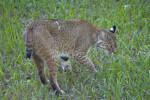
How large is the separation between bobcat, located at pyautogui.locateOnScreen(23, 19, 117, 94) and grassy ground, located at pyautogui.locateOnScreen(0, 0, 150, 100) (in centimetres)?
28

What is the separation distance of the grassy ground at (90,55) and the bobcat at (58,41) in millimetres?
Result: 283

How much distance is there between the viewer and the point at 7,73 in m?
5.77

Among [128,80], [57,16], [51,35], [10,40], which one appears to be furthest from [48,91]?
[57,16]

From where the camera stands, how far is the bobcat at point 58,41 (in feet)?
16.1

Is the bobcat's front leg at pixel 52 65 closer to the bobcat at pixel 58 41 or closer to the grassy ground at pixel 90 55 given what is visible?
the bobcat at pixel 58 41

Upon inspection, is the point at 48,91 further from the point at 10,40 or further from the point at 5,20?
the point at 5,20

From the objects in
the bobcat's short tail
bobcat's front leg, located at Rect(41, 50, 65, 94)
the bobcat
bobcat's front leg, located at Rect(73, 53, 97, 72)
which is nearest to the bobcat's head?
the bobcat

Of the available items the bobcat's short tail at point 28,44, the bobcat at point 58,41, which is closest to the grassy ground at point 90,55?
the bobcat at point 58,41

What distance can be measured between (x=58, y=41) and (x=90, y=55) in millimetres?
1299

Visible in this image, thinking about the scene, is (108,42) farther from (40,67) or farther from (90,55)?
(40,67)

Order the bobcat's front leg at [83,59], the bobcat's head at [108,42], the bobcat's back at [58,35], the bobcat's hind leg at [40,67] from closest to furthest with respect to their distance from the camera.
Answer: the bobcat's back at [58,35], the bobcat's hind leg at [40,67], the bobcat's front leg at [83,59], the bobcat's head at [108,42]

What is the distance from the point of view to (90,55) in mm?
6414

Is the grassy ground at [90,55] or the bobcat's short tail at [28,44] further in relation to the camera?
the grassy ground at [90,55]

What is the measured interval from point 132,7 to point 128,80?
3627mm
